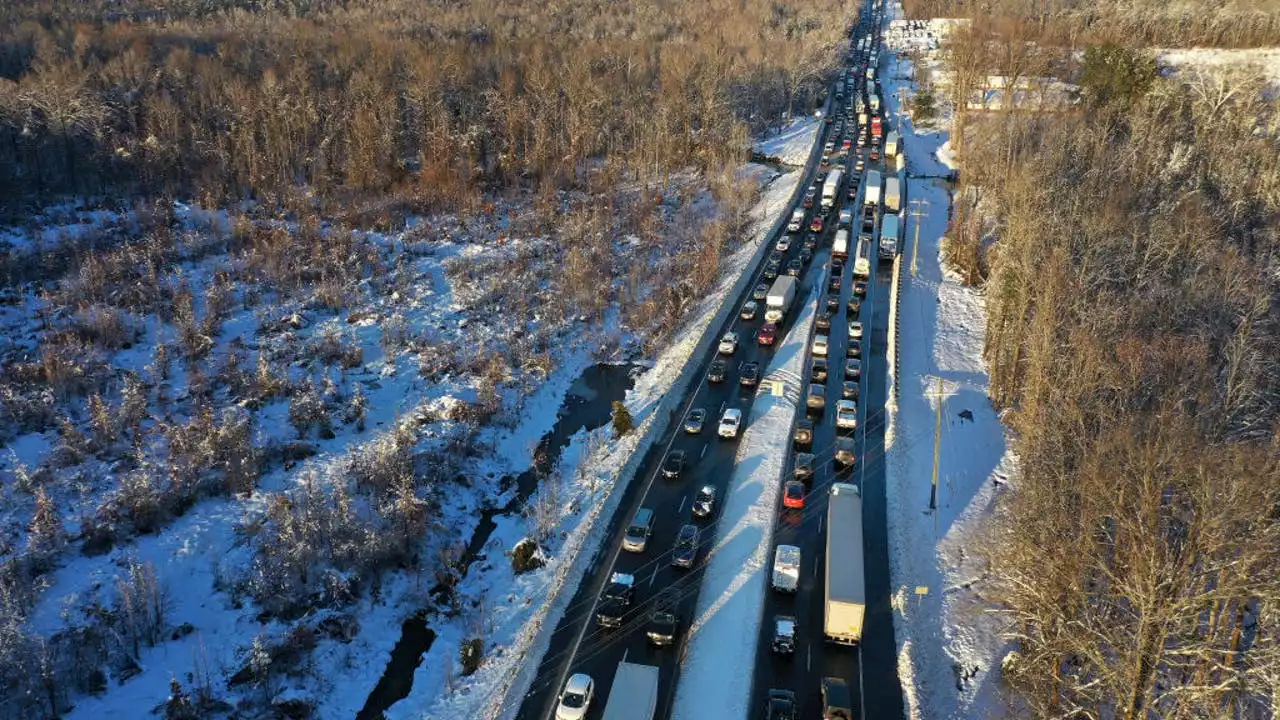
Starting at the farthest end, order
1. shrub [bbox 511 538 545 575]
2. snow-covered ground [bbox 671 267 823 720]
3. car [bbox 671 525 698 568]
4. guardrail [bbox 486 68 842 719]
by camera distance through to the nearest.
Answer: shrub [bbox 511 538 545 575]
car [bbox 671 525 698 568]
guardrail [bbox 486 68 842 719]
snow-covered ground [bbox 671 267 823 720]

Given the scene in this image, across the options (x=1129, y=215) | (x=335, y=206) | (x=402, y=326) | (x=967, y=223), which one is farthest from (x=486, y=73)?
(x=1129, y=215)

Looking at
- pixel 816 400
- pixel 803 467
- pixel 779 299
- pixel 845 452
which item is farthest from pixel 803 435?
pixel 779 299

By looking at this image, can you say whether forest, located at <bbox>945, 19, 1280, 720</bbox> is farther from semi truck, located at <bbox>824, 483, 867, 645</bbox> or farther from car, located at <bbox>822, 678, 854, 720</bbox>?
car, located at <bbox>822, 678, 854, 720</bbox>

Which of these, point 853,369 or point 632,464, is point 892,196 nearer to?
point 853,369

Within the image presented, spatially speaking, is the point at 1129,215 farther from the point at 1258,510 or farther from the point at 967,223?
the point at 1258,510

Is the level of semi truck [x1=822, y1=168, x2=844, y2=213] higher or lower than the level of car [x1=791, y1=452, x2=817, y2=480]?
higher

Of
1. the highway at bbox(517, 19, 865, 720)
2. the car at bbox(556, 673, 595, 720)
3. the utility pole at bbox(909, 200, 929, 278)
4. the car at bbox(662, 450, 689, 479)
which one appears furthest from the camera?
the utility pole at bbox(909, 200, 929, 278)

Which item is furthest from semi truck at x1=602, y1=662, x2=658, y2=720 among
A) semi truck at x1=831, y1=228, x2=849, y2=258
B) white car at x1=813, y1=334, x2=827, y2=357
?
semi truck at x1=831, y1=228, x2=849, y2=258

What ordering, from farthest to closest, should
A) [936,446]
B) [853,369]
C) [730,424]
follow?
1. [853,369]
2. [730,424]
3. [936,446]
